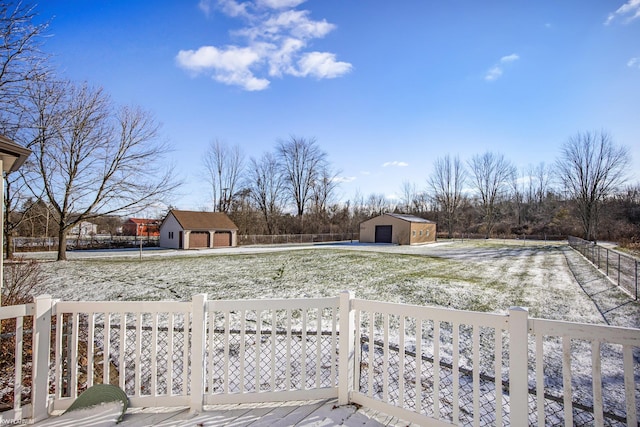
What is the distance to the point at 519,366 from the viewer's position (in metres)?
2.15

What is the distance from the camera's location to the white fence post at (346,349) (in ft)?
9.29

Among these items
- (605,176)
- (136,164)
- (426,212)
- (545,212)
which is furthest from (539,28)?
(545,212)

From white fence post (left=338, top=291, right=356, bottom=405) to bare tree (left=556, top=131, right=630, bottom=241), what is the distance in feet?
115

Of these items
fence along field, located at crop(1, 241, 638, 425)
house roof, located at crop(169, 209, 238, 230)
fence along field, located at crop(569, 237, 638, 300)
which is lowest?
fence along field, located at crop(1, 241, 638, 425)

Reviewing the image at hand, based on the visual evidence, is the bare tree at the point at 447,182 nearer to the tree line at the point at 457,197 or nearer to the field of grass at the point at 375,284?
the tree line at the point at 457,197

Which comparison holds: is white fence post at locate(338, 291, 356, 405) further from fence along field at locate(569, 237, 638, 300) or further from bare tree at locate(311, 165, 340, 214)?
bare tree at locate(311, 165, 340, 214)

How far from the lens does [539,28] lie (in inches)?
269

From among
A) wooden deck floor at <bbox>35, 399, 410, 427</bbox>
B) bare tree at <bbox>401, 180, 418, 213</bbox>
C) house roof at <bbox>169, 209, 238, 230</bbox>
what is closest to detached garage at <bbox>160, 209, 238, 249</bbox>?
house roof at <bbox>169, 209, 238, 230</bbox>

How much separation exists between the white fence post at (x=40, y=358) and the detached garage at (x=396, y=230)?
30.8 m

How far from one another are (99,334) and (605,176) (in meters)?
39.1

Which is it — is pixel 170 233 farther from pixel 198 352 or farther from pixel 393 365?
pixel 198 352

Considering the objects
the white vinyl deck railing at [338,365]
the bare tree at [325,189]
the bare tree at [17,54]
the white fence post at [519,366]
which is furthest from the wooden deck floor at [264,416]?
the bare tree at [325,189]

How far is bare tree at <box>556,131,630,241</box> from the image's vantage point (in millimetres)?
29531

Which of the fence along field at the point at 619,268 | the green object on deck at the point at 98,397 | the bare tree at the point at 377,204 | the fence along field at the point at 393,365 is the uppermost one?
the bare tree at the point at 377,204
